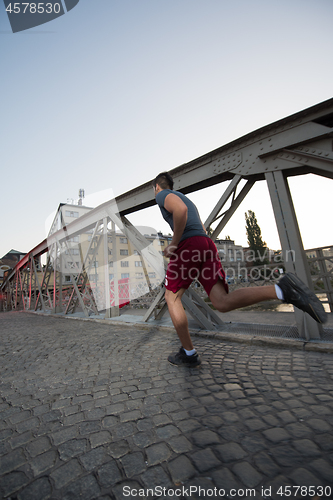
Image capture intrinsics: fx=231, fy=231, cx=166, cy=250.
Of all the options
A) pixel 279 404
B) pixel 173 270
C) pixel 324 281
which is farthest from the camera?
pixel 324 281

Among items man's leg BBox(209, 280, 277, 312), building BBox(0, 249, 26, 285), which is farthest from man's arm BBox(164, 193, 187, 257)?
building BBox(0, 249, 26, 285)

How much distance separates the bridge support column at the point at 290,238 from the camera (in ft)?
9.80

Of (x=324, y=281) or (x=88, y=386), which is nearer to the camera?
(x=88, y=386)

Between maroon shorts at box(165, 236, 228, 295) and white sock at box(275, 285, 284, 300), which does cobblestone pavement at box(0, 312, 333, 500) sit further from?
maroon shorts at box(165, 236, 228, 295)

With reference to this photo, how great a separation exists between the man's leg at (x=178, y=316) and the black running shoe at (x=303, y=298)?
0.99 meters

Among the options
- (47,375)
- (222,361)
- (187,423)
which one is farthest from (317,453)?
(47,375)

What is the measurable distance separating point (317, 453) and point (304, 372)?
1.13 m

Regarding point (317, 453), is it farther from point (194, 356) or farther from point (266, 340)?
point (266, 340)

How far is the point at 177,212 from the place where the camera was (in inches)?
88.8

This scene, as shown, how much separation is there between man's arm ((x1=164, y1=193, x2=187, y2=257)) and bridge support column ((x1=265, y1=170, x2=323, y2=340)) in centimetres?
167

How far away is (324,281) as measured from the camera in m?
5.21

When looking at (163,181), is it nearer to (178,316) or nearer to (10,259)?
(178,316)

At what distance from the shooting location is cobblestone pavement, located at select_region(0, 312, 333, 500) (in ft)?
3.51

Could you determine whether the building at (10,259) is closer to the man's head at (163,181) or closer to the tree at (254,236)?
the tree at (254,236)
